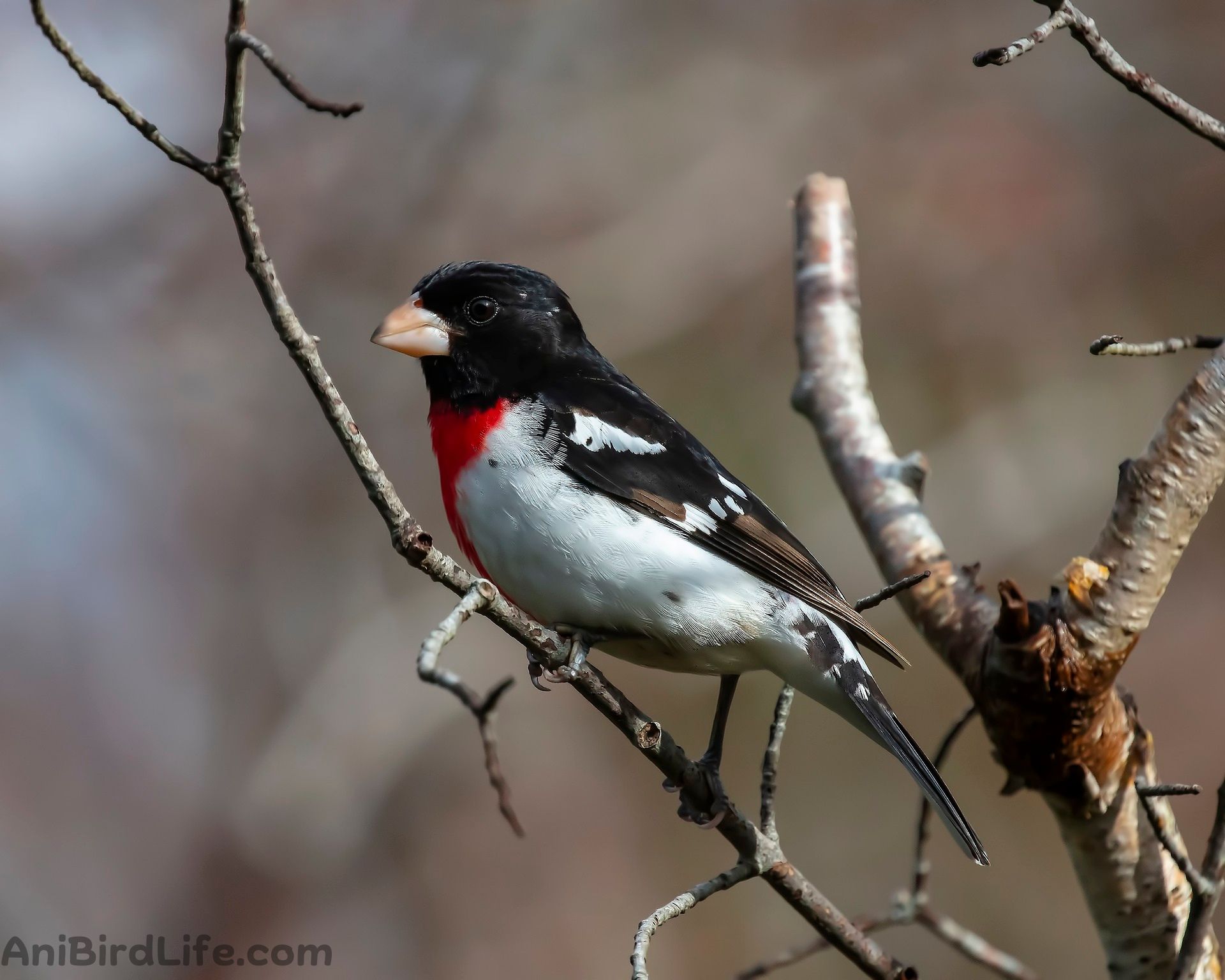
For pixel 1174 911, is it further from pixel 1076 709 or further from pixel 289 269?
pixel 289 269

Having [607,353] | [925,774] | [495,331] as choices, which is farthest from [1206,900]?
[607,353]

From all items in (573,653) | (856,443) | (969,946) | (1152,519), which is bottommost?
(969,946)

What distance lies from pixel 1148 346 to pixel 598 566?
4.54ft

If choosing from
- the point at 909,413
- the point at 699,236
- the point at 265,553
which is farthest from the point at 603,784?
the point at 699,236

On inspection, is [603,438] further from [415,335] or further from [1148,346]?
[1148,346]

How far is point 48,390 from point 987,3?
284 inches

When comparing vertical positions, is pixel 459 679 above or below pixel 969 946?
above

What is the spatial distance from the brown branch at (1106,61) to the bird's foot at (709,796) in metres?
1.71

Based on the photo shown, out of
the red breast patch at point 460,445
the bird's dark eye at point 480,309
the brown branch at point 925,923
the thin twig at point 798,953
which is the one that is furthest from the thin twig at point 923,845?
the bird's dark eye at point 480,309

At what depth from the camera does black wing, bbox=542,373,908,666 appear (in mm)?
3033

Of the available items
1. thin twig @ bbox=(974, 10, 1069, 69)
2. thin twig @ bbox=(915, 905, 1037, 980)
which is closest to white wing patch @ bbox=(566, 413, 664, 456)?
thin twig @ bbox=(974, 10, 1069, 69)

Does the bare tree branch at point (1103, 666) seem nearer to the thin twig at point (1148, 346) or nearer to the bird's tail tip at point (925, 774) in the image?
the thin twig at point (1148, 346)

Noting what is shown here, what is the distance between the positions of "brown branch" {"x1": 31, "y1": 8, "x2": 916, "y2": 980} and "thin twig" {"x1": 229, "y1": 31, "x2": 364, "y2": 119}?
0.04ft

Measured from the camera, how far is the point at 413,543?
6.44 feet
